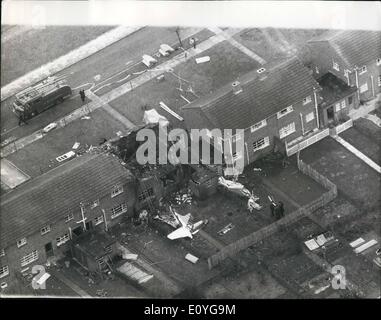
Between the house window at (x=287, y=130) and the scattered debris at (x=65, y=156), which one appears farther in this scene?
the scattered debris at (x=65, y=156)

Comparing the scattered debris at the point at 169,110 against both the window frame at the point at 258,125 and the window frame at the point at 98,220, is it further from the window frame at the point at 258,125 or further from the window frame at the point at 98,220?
the window frame at the point at 98,220

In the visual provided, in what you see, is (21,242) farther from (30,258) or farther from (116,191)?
(116,191)

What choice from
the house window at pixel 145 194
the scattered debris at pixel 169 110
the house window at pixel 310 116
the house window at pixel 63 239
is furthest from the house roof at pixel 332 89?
the house window at pixel 63 239

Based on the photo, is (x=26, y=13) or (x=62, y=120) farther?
(x=26, y=13)

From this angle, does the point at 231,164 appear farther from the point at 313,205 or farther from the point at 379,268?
the point at 379,268

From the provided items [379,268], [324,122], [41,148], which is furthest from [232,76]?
[379,268]

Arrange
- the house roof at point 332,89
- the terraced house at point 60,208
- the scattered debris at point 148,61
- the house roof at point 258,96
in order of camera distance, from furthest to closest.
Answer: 1. the scattered debris at point 148,61
2. the house roof at point 332,89
3. the house roof at point 258,96
4. the terraced house at point 60,208
